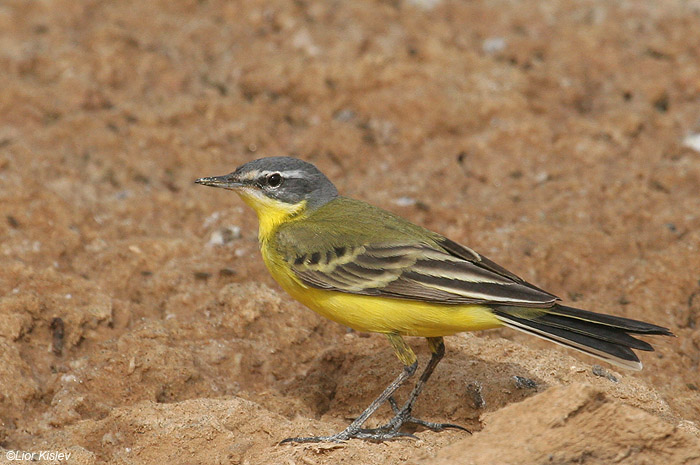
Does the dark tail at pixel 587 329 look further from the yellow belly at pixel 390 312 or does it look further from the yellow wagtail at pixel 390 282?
the yellow belly at pixel 390 312

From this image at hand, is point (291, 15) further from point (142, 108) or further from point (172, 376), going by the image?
point (172, 376)

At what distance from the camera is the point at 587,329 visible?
579 centimetres

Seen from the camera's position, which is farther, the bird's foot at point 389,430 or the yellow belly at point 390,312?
the yellow belly at point 390,312

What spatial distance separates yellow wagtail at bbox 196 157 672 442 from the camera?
586 centimetres

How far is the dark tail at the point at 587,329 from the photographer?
5613mm

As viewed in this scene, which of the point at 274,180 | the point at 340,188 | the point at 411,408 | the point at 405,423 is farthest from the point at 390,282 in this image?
the point at 340,188

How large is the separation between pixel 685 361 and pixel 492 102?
4649 mm

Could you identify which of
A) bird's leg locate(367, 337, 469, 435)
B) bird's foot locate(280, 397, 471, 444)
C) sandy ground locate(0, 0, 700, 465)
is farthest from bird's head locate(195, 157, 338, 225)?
bird's foot locate(280, 397, 471, 444)

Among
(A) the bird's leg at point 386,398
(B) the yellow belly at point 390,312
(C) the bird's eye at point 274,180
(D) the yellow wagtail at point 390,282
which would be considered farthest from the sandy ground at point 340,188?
(C) the bird's eye at point 274,180

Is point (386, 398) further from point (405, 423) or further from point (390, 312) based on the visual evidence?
point (390, 312)

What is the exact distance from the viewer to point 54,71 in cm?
1109

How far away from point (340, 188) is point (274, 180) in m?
2.75

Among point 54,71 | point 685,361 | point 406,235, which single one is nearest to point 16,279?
point 406,235

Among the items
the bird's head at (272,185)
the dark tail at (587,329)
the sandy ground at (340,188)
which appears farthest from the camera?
the bird's head at (272,185)
